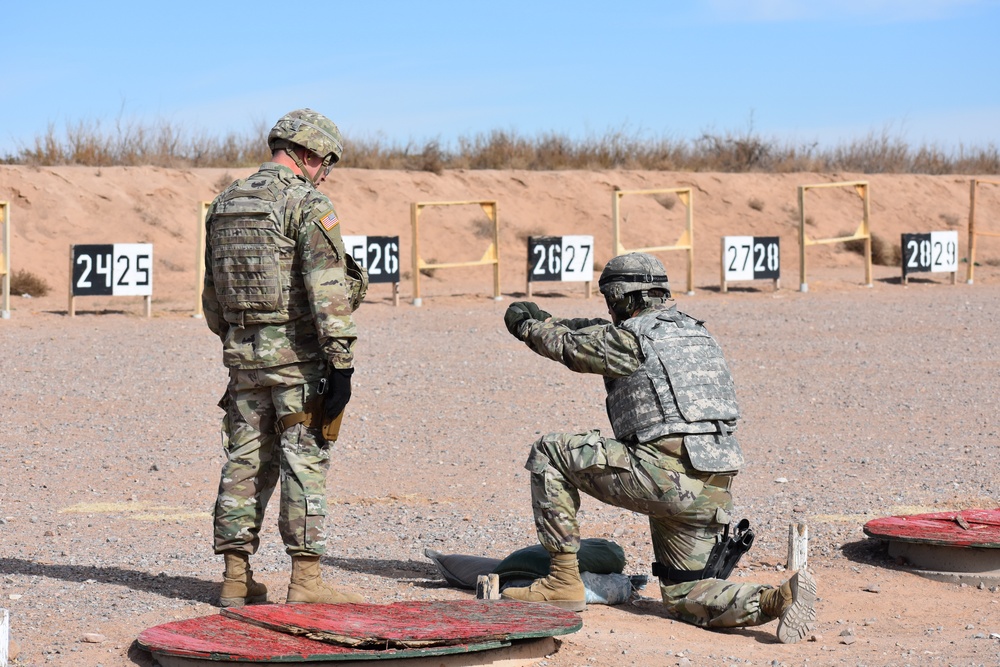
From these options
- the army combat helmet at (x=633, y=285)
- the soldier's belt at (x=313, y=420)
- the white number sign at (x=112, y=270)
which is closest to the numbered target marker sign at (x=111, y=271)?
the white number sign at (x=112, y=270)

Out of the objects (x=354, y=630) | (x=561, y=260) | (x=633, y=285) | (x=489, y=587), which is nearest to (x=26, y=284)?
(x=561, y=260)

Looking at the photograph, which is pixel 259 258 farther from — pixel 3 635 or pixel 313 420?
pixel 3 635

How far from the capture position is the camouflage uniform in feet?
15.5

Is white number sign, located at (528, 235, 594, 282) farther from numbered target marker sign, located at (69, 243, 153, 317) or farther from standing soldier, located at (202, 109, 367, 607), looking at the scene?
standing soldier, located at (202, 109, 367, 607)

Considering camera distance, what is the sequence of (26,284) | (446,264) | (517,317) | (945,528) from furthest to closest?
(26,284)
(446,264)
(945,528)
(517,317)

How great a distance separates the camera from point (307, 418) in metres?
4.61

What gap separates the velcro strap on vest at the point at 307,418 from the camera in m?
4.60

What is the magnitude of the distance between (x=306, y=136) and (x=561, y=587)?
6.42 ft

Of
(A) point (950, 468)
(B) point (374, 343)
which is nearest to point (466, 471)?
(A) point (950, 468)

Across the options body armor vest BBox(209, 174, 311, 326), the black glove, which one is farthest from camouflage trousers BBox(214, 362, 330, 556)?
body armor vest BBox(209, 174, 311, 326)

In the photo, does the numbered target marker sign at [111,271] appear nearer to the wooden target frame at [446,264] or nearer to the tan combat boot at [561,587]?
the wooden target frame at [446,264]

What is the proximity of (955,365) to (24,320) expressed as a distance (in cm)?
1013

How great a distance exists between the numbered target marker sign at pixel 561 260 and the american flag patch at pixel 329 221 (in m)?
12.9

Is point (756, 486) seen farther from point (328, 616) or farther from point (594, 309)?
point (594, 309)
